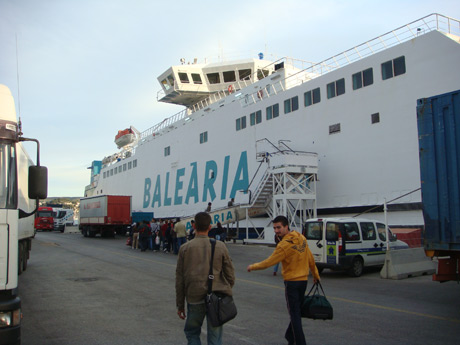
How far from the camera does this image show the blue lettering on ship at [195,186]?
86.3 ft

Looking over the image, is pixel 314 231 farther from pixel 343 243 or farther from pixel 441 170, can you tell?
pixel 441 170

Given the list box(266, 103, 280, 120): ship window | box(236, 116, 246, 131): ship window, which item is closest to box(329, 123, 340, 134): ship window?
box(266, 103, 280, 120): ship window

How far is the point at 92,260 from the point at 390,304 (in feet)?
38.2

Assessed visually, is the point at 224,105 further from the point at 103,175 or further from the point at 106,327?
the point at 103,175

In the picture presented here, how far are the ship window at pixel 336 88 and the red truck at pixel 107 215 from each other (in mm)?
18705

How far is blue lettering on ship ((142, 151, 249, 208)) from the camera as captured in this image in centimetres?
2630

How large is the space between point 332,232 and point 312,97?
455 inches

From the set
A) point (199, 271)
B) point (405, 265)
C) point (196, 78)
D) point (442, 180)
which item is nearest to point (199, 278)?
point (199, 271)

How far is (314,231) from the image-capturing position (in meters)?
12.2

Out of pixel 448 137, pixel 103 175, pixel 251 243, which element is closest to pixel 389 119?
pixel 251 243

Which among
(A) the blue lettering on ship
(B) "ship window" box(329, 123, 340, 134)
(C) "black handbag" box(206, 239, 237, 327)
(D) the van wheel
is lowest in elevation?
(D) the van wheel

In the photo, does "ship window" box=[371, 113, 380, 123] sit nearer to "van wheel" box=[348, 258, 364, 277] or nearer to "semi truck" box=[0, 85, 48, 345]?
"van wheel" box=[348, 258, 364, 277]

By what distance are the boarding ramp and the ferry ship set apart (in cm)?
199

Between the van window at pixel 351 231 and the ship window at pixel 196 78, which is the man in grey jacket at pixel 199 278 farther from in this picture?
the ship window at pixel 196 78
